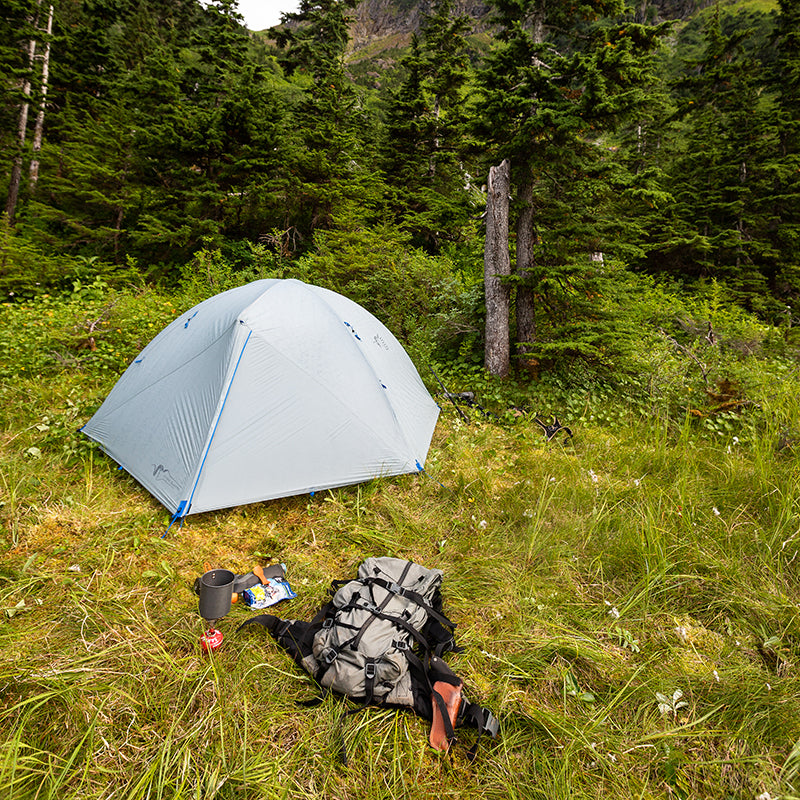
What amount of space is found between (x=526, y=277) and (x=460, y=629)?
160 inches

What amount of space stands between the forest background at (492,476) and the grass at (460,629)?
0.02 metres

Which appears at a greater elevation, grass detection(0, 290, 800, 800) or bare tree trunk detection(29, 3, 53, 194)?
bare tree trunk detection(29, 3, 53, 194)

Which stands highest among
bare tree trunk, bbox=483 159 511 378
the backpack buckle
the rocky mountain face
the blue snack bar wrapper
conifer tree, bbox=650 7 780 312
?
the rocky mountain face

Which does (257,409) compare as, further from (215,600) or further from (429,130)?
(429,130)

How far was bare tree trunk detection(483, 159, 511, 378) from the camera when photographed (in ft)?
16.0

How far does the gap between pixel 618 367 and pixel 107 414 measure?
5.77 m

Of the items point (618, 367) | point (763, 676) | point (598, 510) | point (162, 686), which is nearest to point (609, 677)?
point (763, 676)

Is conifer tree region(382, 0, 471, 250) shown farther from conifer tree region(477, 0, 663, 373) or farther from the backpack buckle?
the backpack buckle

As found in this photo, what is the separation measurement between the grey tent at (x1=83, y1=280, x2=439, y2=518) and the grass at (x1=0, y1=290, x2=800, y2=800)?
0.25 m

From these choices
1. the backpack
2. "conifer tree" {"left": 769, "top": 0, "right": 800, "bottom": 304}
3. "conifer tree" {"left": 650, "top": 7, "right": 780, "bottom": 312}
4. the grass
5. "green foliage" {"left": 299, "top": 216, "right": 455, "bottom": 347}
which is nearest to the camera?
the grass

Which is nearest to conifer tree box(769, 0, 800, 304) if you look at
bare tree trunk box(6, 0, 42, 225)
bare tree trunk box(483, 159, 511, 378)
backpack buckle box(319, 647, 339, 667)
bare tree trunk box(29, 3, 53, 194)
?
bare tree trunk box(483, 159, 511, 378)

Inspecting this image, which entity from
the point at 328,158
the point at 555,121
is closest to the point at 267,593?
the point at 555,121

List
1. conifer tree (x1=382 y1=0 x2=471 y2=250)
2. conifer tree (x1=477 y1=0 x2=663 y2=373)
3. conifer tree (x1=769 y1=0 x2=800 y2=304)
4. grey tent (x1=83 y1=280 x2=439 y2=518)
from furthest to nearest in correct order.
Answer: conifer tree (x1=382 y1=0 x2=471 y2=250) → conifer tree (x1=769 y1=0 x2=800 y2=304) → conifer tree (x1=477 y1=0 x2=663 y2=373) → grey tent (x1=83 y1=280 x2=439 y2=518)

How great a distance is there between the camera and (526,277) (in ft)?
16.0
